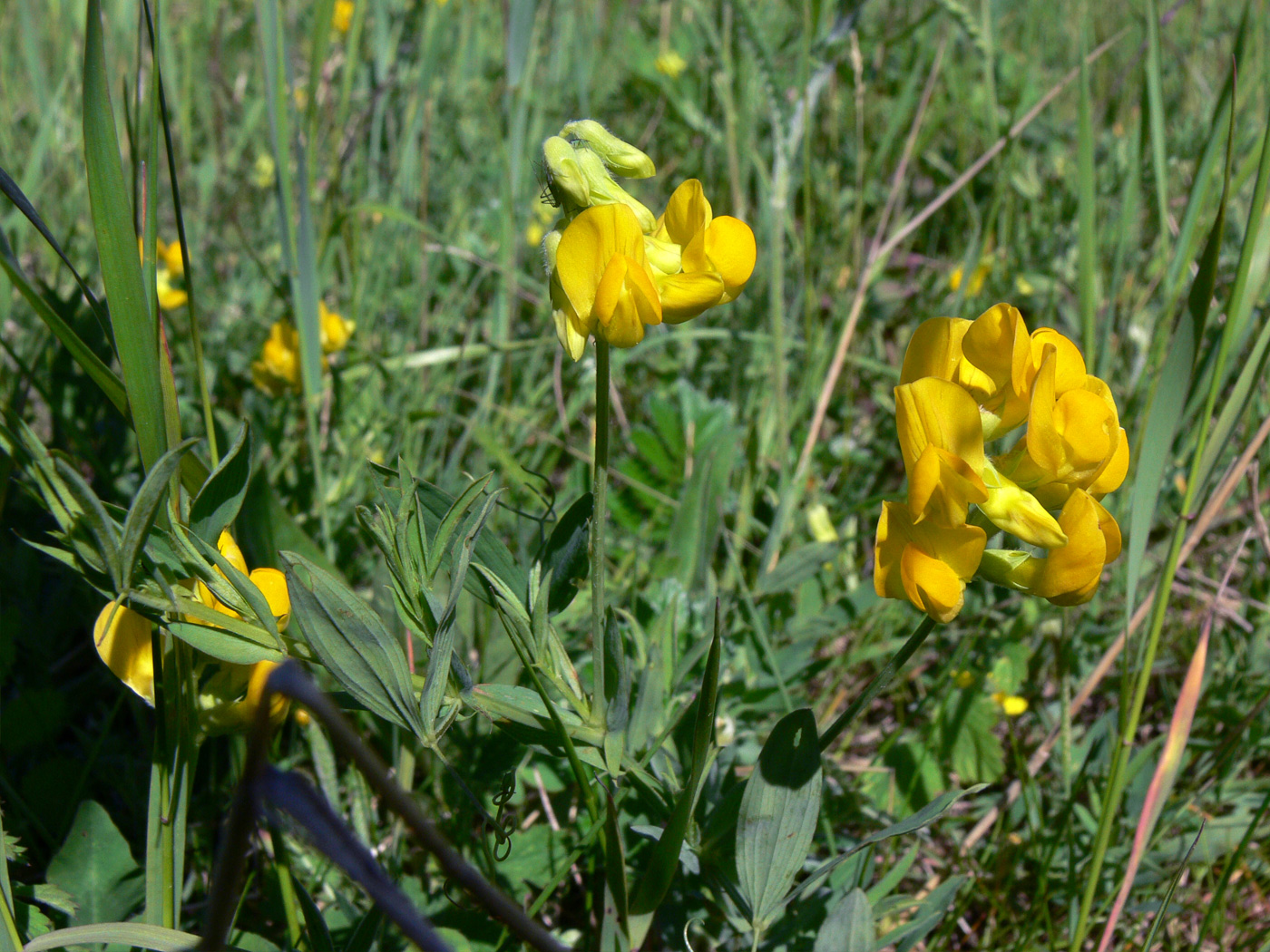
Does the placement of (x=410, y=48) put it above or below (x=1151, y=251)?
above

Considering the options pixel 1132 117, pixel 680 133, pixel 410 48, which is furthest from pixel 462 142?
pixel 1132 117

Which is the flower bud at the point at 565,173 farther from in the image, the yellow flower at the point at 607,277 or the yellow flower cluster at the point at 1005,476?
the yellow flower cluster at the point at 1005,476

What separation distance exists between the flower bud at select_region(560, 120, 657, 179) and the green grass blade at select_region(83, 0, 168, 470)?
15.4 inches

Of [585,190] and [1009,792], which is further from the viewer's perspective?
[1009,792]

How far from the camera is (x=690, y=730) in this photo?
105cm

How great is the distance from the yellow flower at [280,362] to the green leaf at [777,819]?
1.32 m

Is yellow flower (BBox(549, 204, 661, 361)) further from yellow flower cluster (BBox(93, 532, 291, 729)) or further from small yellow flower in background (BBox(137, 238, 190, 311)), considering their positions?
small yellow flower in background (BBox(137, 238, 190, 311))

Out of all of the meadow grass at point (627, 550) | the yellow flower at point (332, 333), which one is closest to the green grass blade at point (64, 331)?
the meadow grass at point (627, 550)

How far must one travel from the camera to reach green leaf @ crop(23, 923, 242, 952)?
763mm

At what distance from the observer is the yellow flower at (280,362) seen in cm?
182

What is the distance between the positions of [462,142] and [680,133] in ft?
2.59

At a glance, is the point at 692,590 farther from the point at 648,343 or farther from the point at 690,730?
the point at 648,343

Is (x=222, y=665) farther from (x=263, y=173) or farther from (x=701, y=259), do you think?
(x=263, y=173)


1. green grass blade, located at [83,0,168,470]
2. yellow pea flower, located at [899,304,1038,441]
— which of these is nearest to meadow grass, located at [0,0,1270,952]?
green grass blade, located at [83,0,168,470]
